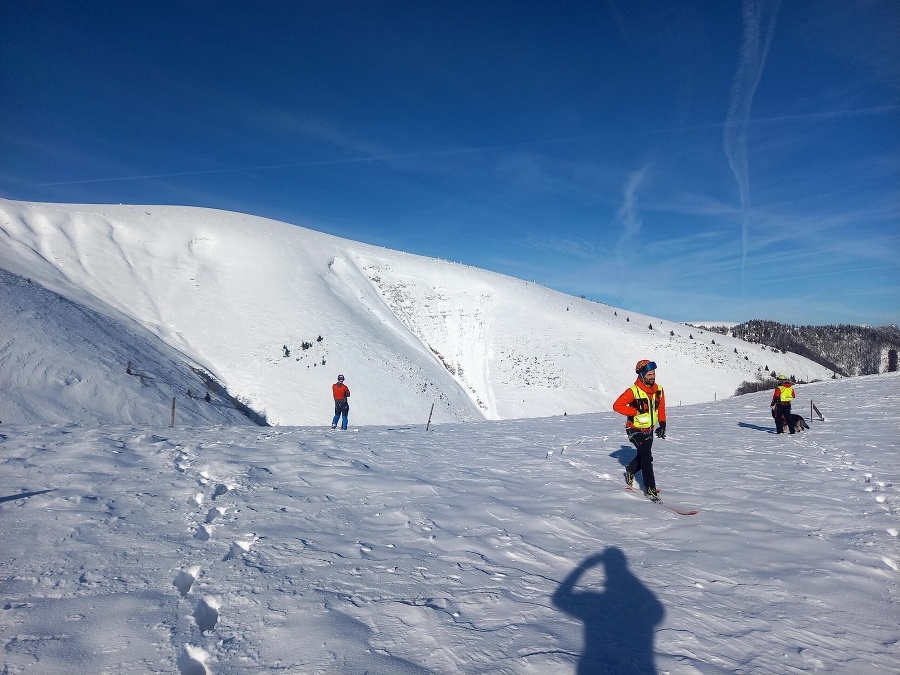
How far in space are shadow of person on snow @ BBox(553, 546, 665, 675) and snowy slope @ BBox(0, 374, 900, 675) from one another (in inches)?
0.8

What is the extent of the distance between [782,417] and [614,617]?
13363 millimetres

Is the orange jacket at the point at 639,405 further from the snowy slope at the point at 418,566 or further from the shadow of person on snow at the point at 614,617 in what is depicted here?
the shadow of person on snow at the point at 614,617

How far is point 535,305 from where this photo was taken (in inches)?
1956

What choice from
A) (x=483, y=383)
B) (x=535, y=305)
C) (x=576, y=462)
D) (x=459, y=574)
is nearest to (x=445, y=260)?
(x=535, y=305)

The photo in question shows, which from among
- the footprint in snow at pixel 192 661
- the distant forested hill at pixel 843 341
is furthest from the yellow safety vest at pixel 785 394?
the distant forested hill at pixel 843 341

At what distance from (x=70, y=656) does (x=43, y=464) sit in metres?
5.05

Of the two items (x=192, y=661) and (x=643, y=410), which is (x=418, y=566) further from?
(x=643, y=410)

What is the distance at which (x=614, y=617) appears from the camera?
3998 millimetres

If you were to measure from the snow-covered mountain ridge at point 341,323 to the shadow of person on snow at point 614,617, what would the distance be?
19.4 m

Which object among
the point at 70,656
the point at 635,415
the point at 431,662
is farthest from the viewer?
the point at 635,415

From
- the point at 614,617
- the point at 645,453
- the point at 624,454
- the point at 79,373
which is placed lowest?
the point at 614,617

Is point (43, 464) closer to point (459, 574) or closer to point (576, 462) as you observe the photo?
point (459, 574)

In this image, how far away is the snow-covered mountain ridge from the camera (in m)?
28.8

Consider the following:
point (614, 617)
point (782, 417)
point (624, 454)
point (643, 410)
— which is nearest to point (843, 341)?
point (782, 417)
